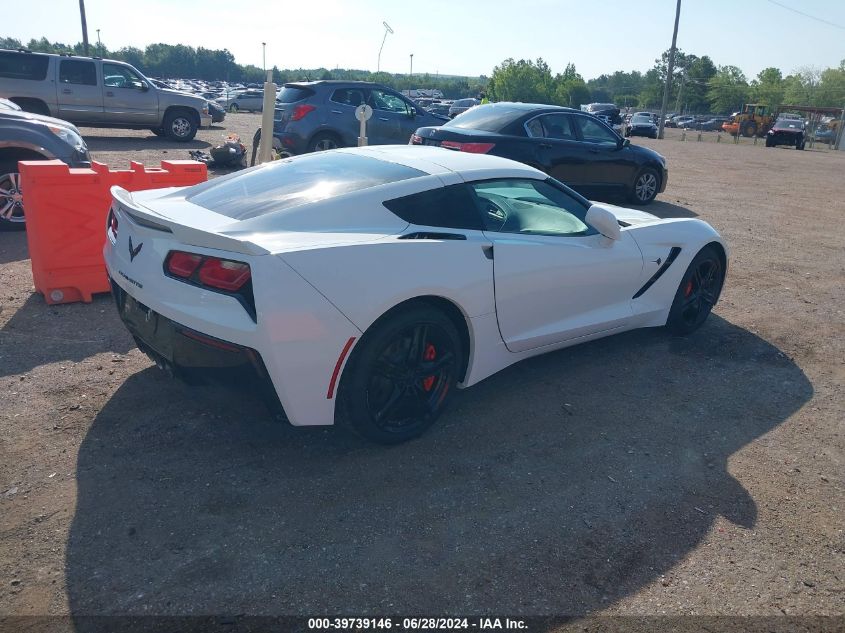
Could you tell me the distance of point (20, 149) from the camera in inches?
287

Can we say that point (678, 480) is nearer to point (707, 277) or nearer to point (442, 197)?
point (442, 197)

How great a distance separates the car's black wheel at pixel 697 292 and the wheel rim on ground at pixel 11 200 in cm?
663

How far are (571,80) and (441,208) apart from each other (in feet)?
248

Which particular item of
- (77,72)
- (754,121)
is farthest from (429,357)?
(754,121)

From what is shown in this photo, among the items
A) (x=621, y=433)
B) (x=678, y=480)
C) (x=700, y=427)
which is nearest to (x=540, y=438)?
(x=621, y=433)

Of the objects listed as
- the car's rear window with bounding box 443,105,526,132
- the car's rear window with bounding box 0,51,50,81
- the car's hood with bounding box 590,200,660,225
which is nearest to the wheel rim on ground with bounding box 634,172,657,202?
the car's rear window with bounding box 443,105,526,132

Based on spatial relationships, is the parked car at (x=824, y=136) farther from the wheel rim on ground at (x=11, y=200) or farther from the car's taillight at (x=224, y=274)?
the car's taillight at (x=224, y=274)

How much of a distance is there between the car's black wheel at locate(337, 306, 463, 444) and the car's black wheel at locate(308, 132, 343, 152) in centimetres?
948

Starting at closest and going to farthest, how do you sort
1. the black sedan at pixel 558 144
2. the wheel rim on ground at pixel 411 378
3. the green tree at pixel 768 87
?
1. the wheel rim on ground at pixel 411 378
2. the black sedan at pixel 558 144
3. the green tree at pixel 768 87

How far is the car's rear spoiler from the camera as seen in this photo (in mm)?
2988

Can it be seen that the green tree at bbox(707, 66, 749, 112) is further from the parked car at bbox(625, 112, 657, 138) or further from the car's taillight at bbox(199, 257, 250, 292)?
the car's taillight at bbox(199, 257, 250, 292)

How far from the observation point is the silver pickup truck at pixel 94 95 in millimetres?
15445

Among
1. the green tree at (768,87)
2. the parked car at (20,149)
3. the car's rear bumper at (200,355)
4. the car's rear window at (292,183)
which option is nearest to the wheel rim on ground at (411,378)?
the car's rear bumper at (200,355)

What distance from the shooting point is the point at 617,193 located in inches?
442
